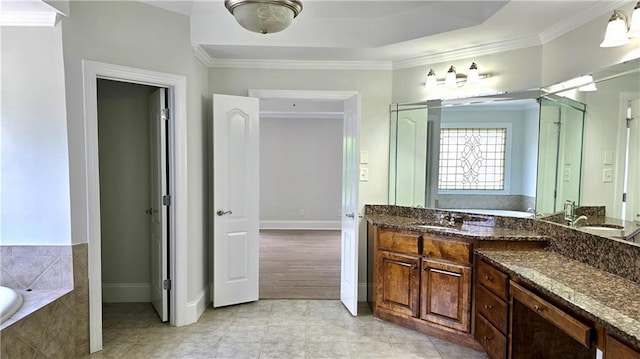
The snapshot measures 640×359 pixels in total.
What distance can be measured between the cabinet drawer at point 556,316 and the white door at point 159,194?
8.69ft

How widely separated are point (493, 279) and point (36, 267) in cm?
305

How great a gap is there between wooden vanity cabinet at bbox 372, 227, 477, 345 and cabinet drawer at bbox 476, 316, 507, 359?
0.12 m

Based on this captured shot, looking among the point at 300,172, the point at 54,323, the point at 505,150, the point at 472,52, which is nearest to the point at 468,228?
the point at 505,150

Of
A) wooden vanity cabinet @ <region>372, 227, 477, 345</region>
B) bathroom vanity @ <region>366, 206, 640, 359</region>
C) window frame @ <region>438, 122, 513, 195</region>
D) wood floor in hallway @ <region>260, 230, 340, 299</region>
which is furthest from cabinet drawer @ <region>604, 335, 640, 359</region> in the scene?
wood floor in hallway @ <region>260, 230, 340, 299</region>

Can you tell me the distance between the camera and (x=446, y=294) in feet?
9.31

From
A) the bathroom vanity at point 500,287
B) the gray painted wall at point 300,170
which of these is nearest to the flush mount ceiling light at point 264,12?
the bathroom vanity at point 500,287

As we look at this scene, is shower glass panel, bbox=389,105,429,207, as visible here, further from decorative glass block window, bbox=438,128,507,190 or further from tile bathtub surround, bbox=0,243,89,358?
tile bathtub surround, bbox=0,243,89,358

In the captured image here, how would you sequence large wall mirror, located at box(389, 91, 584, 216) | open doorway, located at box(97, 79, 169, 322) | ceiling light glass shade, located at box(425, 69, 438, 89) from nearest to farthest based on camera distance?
large wall mirror, located at box(389, 91, 584, 216) < ceiling light glass shade, located at box(425, 69, 438, 89) < open doorway, located at box(97, 79, 169, 322)

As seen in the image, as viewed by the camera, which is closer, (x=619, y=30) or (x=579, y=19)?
(x=619, y=30)

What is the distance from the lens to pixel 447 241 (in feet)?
9.28

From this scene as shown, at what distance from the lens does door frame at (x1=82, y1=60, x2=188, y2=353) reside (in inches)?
102

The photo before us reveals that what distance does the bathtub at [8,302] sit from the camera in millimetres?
2051

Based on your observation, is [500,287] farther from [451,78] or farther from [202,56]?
[202,56]

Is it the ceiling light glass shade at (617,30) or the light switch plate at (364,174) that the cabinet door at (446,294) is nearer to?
the light switch plate at (364,174)
